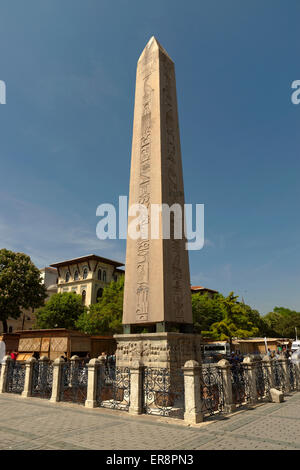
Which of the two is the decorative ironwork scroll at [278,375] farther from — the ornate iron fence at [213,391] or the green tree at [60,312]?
the green tree at [60,312]

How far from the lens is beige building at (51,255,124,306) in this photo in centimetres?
4403

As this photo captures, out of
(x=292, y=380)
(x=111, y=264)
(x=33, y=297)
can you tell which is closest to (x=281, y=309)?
(x=111, y=264)

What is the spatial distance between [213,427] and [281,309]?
102 meters

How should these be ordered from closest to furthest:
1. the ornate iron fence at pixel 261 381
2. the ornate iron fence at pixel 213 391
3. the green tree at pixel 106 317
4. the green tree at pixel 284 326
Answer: the ornate iron fence at pixel 213 391 < the ornate iron fence at pixel 261 381 < the green tree at pixel 106 317 < the green tree at pixel 284 326

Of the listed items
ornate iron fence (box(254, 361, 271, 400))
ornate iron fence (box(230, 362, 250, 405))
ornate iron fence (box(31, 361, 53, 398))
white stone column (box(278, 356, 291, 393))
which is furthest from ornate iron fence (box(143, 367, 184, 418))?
white stone column (box(278, 356, 291, 393))

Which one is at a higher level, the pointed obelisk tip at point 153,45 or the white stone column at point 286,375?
the pointed obelisk tip at point 153,45

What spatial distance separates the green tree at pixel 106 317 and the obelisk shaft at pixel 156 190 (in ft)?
70.7

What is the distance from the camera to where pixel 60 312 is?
1467 inches

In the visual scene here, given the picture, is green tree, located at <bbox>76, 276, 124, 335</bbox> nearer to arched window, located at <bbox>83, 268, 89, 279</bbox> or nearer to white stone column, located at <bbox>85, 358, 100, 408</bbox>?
arched window, located at <bbox>83, 268, 89, 279</bbox>

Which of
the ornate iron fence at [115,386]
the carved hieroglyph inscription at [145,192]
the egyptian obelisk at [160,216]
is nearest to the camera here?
the ornate iron fence at [115,386]

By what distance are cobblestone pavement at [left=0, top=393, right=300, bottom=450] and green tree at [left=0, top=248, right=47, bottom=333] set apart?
27.3m

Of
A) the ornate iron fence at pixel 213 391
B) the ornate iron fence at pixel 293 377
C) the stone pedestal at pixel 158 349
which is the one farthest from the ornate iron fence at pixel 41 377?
the ornate iron fence at pixel 293 377

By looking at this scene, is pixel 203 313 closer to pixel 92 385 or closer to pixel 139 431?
pixel 92 385

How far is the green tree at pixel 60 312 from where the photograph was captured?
36.7m
